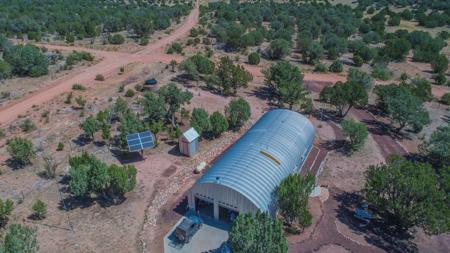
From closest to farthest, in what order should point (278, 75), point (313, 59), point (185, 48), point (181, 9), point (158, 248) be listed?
point (158, 248), point (278, 75), point (313, 59), point (185, 48), point (181, 9)

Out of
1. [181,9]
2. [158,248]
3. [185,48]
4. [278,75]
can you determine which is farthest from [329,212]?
[181,9]

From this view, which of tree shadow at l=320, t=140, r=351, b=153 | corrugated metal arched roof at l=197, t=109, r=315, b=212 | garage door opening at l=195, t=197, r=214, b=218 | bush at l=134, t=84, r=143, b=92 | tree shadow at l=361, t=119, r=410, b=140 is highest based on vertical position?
corrugated metal arched roof at l=197, t=109, r=315, b=212

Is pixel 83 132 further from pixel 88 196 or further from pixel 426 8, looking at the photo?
pixel 426 8

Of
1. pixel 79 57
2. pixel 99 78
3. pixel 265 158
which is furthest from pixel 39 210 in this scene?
pixel 79 57

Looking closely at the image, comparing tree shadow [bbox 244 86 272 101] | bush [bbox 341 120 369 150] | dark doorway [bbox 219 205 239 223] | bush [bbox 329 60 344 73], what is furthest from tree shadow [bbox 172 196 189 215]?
bush [bbox 329 60 344 73]

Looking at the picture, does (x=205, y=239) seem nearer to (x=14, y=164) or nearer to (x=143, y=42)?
(x=14, y=164)

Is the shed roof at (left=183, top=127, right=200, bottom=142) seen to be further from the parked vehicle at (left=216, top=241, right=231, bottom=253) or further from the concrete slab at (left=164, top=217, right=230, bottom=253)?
the parked vehicle at (left=216, top=241, right=231, bottom=253)
